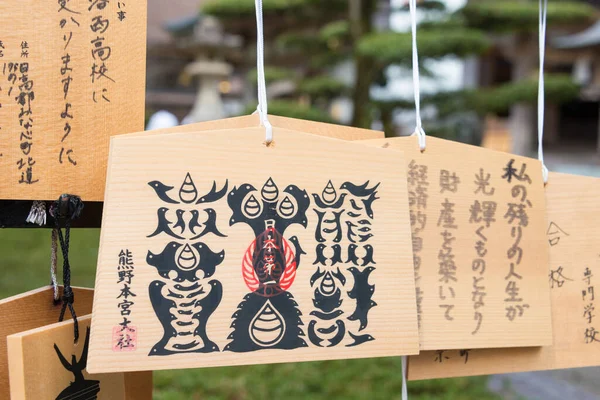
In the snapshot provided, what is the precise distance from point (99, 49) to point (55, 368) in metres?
0.33

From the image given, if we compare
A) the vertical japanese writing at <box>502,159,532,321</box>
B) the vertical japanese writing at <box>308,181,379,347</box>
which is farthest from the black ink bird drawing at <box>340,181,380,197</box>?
the vertical japanese writing at <box>502,159,532,321</box>

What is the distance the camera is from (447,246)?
2.02 feet

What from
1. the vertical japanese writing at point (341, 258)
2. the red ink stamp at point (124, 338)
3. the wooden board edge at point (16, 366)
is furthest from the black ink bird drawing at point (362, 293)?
the wooden board edge at point (16, 366)

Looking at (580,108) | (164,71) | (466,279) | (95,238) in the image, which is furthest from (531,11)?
(164,71)

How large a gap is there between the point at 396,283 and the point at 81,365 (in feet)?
1.12

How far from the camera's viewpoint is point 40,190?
0.53m

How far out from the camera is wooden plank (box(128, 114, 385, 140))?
541 millimetres

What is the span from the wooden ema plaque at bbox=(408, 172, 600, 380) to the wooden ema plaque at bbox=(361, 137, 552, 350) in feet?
0.10

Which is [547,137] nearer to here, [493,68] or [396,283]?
[493,68]

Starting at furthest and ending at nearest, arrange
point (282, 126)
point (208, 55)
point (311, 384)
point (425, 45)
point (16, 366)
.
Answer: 1. point (208, 55)
2. point (425, 45)
3. point (311, 384)
4. point (282, 126)
5. point (16, 366)

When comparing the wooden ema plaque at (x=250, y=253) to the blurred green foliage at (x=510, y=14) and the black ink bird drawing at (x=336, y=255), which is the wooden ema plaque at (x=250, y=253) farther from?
the blurred green foliage at (x=510, y=14)

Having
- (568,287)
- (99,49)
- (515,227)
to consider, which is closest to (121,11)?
(99,49)

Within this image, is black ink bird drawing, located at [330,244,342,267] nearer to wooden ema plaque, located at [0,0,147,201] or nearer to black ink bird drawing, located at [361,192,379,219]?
black ink bird drawing, located at [361,192,379,219]

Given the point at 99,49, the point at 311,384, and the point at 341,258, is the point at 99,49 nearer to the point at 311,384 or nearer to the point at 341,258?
the point at 341,258
